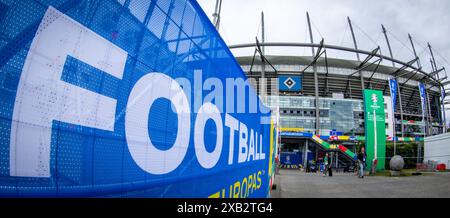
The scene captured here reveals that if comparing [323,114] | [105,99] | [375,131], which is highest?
[323,114]

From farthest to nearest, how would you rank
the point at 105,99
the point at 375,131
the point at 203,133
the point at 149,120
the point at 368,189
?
the point at 375,131
the point at 368,189
the point at 203,133
the point at 149,120
the point at 105,99

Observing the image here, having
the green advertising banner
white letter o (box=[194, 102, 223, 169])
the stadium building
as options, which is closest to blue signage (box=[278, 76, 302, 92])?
the stadium building

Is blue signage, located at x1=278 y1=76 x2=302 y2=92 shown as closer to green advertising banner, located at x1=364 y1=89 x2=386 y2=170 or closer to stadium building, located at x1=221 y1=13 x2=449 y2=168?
stadium building, located at x1=221 y1=13 x2=449 y2=168

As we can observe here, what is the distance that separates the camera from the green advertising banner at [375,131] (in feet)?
53.2

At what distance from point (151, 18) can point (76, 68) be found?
0.46 m

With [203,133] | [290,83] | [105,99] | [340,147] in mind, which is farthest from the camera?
[290,83]

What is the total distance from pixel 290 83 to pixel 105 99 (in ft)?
141

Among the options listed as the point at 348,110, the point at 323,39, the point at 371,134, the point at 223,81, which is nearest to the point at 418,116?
the point at 348,110

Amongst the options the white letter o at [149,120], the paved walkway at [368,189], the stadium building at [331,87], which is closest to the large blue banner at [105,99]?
the white letter o at [149,120]

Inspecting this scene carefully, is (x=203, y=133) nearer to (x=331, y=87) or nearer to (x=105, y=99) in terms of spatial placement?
(x=105, y=99)

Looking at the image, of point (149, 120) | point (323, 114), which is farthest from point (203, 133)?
point (323, 114)

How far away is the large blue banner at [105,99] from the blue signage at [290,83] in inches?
1657

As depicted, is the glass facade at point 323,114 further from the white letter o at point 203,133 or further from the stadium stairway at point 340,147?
the white letter o at point 203,133

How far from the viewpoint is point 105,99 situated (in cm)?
82
